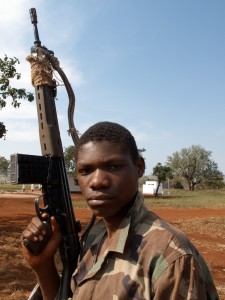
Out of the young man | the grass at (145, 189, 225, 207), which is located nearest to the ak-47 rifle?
the young man

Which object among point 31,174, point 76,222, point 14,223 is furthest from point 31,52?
point 14,223

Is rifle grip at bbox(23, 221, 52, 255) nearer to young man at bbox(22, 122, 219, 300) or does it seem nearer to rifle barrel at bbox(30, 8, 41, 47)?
young man at bbox(22, 122, 219, 300)

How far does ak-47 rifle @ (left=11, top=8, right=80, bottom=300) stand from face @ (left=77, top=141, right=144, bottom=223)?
→ 0.49m

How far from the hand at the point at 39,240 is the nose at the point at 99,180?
480 mm

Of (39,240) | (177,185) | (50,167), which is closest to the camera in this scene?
(39,240)

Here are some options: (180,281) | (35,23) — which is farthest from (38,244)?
(35,23)

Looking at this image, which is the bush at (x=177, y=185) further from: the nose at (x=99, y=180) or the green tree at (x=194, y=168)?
the nose at (x=99, y=180)

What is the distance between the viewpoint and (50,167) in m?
2.38

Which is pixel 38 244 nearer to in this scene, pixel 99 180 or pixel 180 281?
pixel 99 180

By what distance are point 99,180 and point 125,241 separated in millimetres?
255

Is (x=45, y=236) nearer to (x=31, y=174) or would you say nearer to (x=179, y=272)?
(x=31, y=174)

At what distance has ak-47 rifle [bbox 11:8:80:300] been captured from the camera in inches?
81.2

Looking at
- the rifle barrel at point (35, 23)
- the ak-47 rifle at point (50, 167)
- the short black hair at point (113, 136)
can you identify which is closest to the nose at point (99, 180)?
the short black hair at point (113, 136)

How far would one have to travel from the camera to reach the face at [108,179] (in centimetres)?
141
